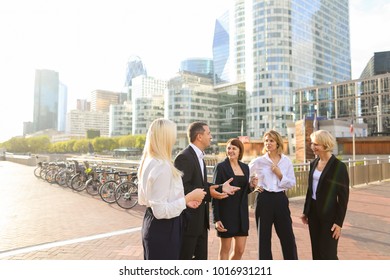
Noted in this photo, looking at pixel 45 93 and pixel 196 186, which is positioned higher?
pixel 45 93

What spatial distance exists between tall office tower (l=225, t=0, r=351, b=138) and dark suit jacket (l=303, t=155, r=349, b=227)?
8028 cm

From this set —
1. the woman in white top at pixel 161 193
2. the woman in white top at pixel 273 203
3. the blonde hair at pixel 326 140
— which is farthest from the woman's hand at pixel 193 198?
the blonde hair at pixel 326 140

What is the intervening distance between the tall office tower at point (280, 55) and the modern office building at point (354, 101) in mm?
3799

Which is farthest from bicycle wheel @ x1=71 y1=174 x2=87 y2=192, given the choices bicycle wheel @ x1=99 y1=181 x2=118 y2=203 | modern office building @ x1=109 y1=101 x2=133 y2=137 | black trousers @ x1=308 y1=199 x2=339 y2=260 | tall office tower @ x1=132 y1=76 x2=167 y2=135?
modern office building @ x1=109 y1=101 x2=133 y2=137

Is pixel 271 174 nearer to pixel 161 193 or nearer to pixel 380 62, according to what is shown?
pixel 161 193

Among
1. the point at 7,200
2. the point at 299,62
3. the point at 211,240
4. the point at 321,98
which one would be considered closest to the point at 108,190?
the point at 7,200

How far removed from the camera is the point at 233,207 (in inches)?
132

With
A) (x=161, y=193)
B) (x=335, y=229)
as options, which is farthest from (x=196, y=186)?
(x=335, y=229)

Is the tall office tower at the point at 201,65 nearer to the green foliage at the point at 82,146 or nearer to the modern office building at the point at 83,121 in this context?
the modern office building at the point at 83,121

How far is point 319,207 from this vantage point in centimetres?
301

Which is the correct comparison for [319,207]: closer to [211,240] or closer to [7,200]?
[211,240]

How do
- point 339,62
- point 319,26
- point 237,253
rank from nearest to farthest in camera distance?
1. point 237,253
2. point 319,26
3. point 339,62

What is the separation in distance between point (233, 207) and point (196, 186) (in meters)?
0.70
